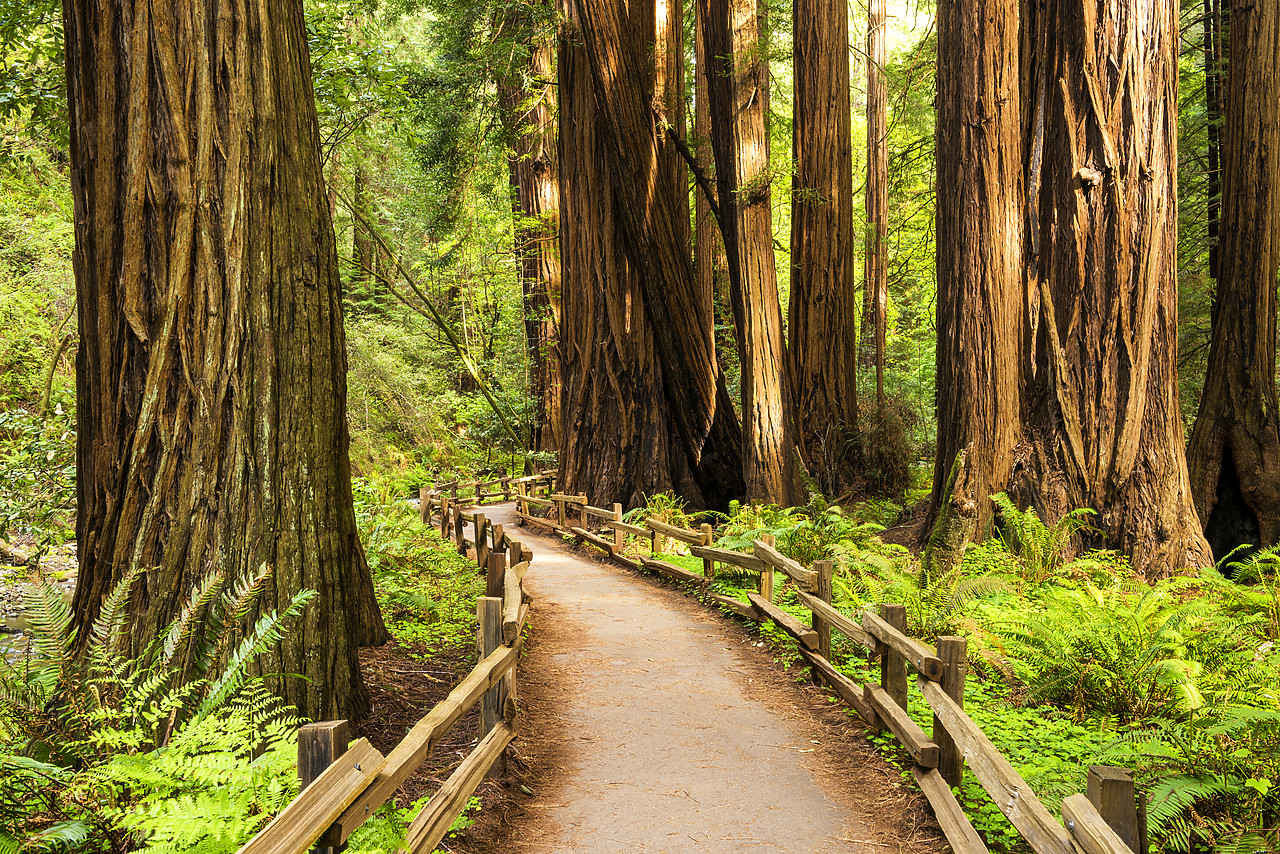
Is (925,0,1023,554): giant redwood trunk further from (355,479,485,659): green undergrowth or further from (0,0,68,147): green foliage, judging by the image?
(0,0,68,147): green foliage

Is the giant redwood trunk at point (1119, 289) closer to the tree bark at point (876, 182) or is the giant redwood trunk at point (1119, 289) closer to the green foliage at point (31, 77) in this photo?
the green foliage at point (31, 77)

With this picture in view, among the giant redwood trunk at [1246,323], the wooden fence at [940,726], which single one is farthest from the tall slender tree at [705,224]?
the wooden fence at [940,726]

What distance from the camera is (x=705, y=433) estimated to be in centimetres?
1393

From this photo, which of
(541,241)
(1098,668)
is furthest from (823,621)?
(541,241)

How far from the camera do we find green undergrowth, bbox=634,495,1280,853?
11.4ft

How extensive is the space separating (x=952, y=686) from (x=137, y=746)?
151 inches

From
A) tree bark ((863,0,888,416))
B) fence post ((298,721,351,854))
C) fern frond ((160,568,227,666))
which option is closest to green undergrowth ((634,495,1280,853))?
fence post ((298,721,351,854))

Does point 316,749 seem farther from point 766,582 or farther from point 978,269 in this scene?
point 978,269

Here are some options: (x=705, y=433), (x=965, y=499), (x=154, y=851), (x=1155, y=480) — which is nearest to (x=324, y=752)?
(x=154, y=851)

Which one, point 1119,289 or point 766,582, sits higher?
point 1119,289

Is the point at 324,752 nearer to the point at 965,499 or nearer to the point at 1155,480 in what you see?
the point at 965,499

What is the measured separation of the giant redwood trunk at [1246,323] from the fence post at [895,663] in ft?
22.0

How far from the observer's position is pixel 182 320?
165 inches

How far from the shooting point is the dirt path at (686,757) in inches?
158
